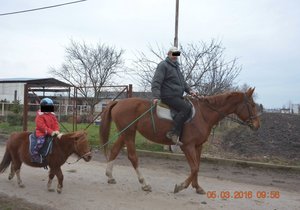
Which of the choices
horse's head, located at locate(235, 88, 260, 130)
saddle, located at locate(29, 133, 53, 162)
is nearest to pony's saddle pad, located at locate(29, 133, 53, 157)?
saddle, located at locate(29, 133, 53, 162)

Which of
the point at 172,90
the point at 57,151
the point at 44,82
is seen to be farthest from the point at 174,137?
the point at 44,82

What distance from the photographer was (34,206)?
598cm

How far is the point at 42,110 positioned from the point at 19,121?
15.1 meters

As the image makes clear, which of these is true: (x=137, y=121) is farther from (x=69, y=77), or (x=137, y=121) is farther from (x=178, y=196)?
(x=69, y=77)

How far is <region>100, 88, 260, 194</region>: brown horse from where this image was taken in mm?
7113

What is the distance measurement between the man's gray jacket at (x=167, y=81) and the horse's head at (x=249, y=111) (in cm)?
123

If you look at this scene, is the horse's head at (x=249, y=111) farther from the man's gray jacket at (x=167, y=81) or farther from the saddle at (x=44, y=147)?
the saddle at (x=44, y=147)

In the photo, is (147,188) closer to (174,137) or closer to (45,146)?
(174,137)

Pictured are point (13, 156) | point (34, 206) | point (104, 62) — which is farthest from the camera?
point (104, 62)

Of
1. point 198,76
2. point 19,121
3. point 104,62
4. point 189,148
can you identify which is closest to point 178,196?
point 189,148
